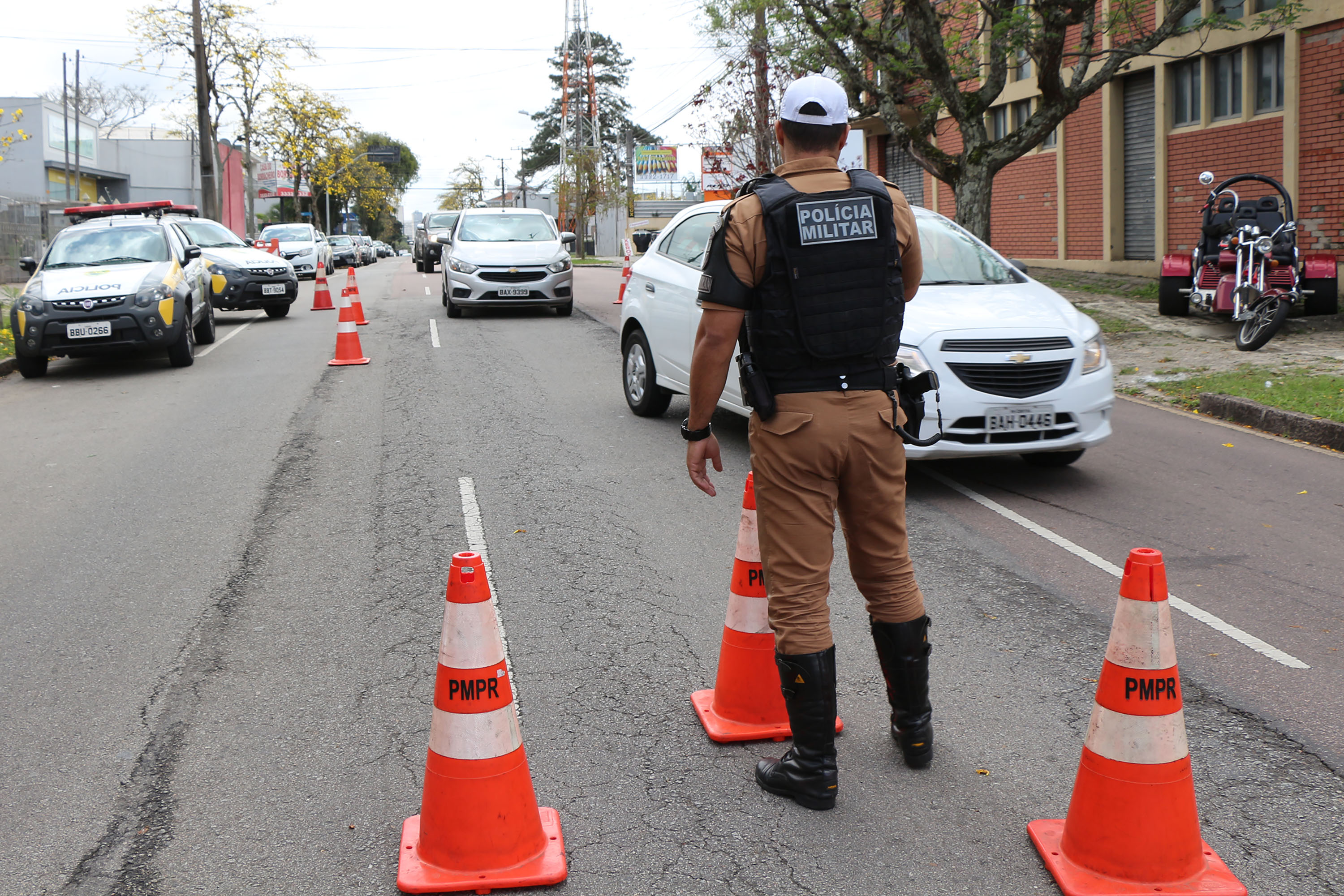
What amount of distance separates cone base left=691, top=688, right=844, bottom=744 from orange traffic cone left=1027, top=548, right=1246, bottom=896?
1.07 m

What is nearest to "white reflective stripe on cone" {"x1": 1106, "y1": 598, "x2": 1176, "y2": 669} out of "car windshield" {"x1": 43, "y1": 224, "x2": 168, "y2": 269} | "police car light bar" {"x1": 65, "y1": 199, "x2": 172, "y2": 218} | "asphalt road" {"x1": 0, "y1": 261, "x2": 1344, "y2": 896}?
"asphalt road" {"x1": 0, "y1": 261, "x2": 1344, "y2": 896}

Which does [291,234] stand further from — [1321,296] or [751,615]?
[751,615]

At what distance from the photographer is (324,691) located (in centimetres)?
441

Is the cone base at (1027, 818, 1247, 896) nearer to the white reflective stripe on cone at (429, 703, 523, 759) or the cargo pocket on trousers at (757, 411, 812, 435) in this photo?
the cargo pocket on trousers at (757, 411, 812, 435)

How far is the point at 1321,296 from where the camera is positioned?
14.4m

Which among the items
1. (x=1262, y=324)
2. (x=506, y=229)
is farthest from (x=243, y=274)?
(x=1262, y=324)

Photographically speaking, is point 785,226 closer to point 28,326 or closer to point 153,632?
point 153,632

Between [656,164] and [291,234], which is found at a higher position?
[656,164]

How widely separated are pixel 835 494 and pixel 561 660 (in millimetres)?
1615

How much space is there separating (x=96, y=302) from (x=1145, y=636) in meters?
12.5

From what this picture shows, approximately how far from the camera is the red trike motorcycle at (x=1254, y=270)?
12922 mm

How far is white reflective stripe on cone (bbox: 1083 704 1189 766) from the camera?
9.83 feet

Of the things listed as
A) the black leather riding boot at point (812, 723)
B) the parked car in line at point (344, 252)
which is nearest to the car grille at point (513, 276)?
the black leather riding boot at point (812, 723)

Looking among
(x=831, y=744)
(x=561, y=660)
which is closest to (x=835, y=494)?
(x=831, y=744)
